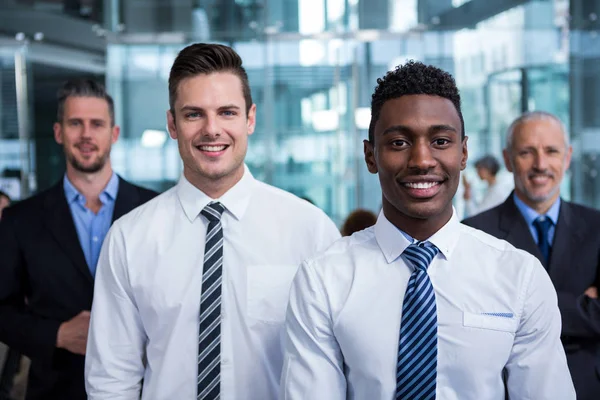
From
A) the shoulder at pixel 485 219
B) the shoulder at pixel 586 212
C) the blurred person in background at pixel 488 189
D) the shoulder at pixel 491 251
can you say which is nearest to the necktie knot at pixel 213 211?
the shoulder at pixel 491 251

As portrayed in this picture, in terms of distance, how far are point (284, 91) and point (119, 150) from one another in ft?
6.61

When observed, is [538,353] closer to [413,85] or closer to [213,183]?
[413,85]

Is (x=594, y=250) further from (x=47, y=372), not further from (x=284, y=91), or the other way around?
(x=284, y=91)

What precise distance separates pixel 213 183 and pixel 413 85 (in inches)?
29.5

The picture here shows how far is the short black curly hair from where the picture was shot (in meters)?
1.69

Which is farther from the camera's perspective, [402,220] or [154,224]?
[154,224]

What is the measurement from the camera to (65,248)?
275cm

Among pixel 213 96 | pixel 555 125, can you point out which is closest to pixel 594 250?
pixel 555 125

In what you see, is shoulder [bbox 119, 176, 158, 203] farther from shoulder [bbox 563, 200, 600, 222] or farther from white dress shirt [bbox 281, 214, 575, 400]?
shoulder [bbox 563, 200, 600, 222]

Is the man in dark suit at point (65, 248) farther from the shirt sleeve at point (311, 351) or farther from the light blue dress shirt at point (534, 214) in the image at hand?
the light blue dress shirt at point (534, 214)

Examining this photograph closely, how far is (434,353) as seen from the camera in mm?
1646

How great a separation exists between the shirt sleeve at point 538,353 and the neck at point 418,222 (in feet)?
0.75

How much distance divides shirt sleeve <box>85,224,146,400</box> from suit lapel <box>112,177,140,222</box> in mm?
778

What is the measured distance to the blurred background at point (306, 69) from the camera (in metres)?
8.35
